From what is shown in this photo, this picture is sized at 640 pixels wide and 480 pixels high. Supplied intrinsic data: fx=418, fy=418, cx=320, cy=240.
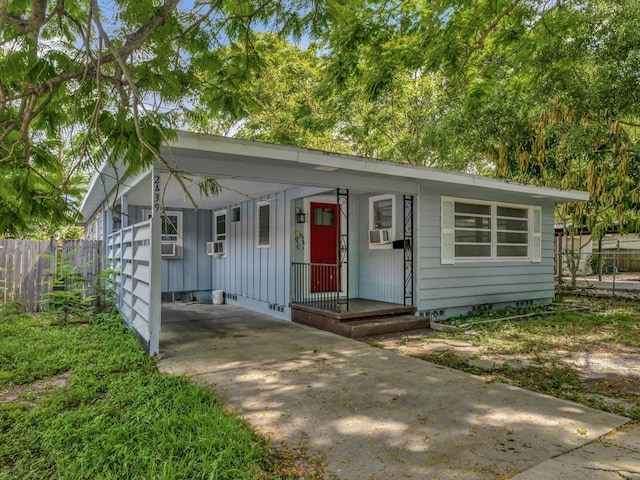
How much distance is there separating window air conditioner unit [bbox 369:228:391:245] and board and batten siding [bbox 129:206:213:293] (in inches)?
176

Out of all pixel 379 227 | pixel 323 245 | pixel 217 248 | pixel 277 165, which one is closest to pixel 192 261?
pixel 217 248

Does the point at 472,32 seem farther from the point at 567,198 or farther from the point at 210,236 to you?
the point at 210,236

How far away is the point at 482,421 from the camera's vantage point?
3158mm

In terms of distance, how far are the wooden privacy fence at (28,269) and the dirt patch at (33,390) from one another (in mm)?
3911

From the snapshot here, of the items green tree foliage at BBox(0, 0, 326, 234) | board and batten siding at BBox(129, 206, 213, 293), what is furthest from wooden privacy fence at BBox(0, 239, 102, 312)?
green tree foliage at BBox(0, 0, 326, 234)

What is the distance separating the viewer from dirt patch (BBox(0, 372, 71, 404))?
3566 mm

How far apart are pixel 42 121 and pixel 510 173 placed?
9.80m

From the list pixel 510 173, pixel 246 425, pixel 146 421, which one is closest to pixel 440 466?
pixel 246 425

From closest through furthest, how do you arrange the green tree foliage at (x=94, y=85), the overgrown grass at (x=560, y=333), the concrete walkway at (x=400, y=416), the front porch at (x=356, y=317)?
the green tree foliage at (x=94, y=85), the concrete walkway at (x=400, y=416), the overgrown grass at (x=560, y=333), the front porch at (x=356, y=317)

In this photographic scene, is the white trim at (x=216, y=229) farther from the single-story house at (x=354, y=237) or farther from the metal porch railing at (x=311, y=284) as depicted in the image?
the metal porch railing at (x=311, y=284)

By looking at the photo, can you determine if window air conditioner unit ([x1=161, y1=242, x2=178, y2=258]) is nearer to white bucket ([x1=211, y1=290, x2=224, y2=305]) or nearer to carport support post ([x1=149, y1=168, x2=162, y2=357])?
white bucket ([x1=211, y1=290, x2=224, y2=305])

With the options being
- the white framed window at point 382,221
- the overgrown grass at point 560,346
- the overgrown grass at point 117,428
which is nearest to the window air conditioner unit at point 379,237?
the white framed window at point 382,221

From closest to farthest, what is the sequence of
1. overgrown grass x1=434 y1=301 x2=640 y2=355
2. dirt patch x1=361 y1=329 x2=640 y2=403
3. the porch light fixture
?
dirt patch x1=361 y1=329 x2=640 y2=403, overgrown grass x1=434 y1=301 x2=640 y2=355, the porch light fixture

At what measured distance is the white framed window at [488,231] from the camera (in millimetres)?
7512
